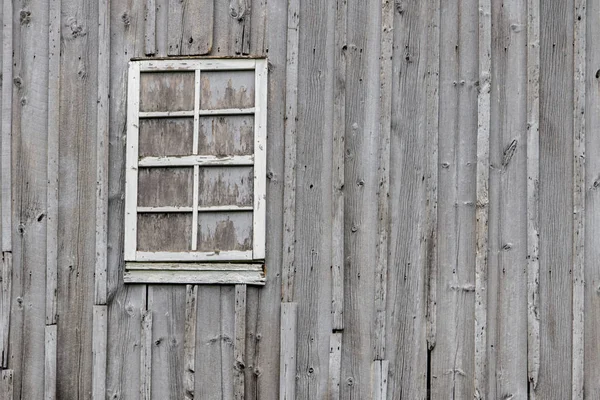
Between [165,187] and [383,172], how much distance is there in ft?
4.23

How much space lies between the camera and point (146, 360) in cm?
471

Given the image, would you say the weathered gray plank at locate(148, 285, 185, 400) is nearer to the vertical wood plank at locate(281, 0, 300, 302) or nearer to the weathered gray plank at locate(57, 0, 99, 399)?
the weathered gray plank at locate(57, 0, 99, 399)

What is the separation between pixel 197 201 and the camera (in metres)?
4.73

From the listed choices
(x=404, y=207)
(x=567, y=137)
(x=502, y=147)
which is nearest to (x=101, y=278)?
(x=404, y=207)

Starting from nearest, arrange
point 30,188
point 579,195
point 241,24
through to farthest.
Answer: point 579,195 → point 241,24 → point 30,188

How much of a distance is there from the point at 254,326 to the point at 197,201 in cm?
81

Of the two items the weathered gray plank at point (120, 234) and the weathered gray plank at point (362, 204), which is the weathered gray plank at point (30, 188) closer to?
the weathered gray plank at point (120, 234)

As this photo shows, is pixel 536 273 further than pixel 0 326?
No

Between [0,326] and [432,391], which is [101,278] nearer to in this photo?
[0,326]

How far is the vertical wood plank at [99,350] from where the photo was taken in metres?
4.75

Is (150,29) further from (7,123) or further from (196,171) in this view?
(7,123)

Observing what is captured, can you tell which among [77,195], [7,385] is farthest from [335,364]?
[7,385]

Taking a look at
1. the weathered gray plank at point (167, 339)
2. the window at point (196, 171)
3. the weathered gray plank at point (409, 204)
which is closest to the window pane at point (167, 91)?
the window at point (196, 171)

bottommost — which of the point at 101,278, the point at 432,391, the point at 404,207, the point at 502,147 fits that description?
the point at 432,391
